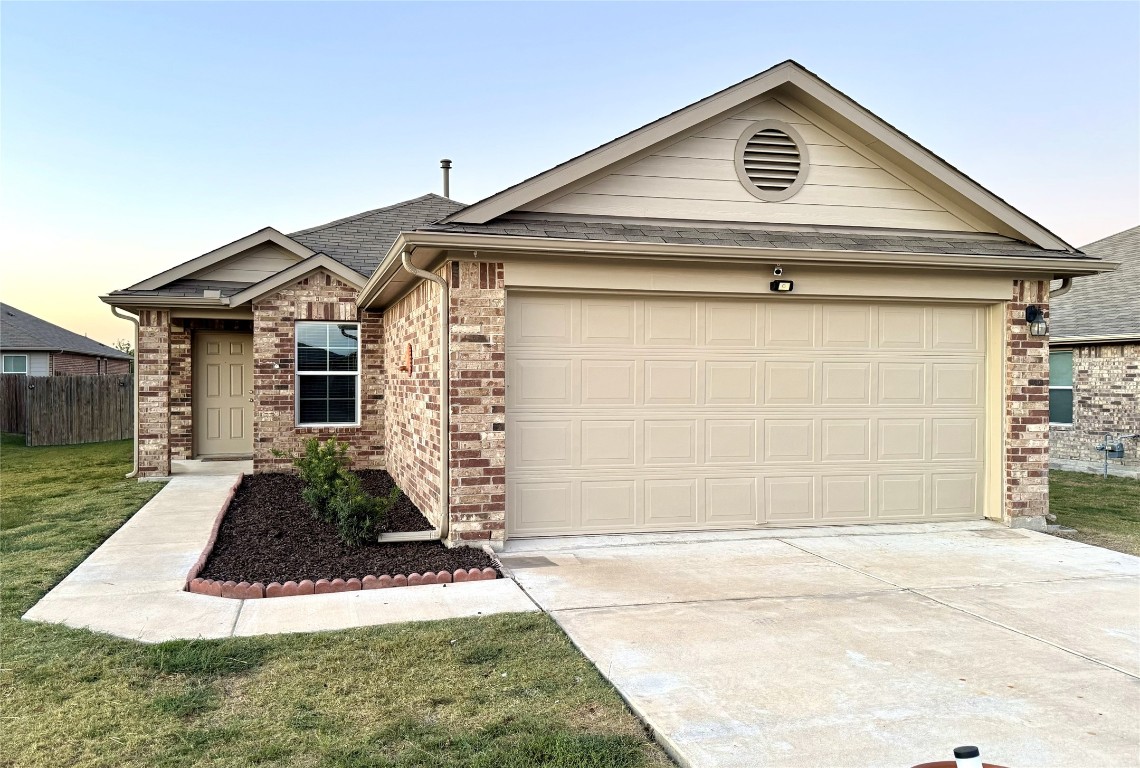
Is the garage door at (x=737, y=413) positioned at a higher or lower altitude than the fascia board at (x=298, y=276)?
lower

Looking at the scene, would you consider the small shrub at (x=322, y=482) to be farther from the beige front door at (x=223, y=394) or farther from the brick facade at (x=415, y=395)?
the beige front door at (x=223, y=394)

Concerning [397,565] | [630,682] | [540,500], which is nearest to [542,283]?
[540,500]

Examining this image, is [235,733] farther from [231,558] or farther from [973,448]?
[973,448]

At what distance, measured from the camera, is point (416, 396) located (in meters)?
9.23

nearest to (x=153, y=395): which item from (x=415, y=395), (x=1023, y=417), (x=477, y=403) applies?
(x=415, y=395)

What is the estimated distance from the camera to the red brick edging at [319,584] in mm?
6105

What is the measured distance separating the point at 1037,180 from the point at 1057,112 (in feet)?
6.75

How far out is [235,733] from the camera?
3.70 metres

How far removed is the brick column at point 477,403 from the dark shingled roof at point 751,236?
0.54m

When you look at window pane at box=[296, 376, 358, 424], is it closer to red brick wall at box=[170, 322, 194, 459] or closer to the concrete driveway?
red brick wall at box=[170, 322, 194, 459]

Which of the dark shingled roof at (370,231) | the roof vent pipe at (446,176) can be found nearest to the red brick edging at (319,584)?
the dark shingled roof at (370,231)

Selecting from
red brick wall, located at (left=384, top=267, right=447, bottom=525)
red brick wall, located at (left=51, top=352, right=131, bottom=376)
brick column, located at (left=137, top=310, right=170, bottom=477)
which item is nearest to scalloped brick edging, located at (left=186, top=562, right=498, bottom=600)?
red brick wall, located at (left=384, top=267, right=447, bottom=525)

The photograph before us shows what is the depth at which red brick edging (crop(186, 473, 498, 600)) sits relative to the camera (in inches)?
240

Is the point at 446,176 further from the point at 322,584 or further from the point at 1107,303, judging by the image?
the point at 1107,303
